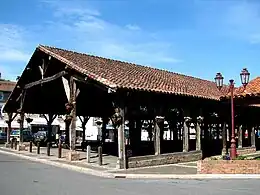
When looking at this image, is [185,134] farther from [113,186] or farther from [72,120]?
[113,186]

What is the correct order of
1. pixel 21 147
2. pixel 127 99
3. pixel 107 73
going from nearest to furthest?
pixel 127 99 < pixel 107 73 < pixel 21 147

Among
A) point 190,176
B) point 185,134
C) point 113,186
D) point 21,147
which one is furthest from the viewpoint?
point 21,147

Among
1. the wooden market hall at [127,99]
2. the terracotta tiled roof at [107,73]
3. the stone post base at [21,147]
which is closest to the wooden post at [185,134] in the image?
the wooden market hall at [127,99]

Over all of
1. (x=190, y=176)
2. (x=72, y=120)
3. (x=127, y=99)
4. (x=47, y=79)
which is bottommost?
(x=190, y=176)

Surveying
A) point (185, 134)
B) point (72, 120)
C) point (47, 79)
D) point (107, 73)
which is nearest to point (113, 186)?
point (107, 73)

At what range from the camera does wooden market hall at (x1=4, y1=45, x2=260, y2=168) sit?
16.9m

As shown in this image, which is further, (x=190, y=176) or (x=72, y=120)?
(x=72, y=120)

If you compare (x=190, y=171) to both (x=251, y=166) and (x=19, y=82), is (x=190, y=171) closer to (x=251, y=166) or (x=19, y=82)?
(x=251, y=166)

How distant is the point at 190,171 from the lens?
50.8ft

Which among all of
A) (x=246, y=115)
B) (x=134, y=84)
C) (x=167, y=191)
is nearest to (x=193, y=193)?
(x=167, y=191)

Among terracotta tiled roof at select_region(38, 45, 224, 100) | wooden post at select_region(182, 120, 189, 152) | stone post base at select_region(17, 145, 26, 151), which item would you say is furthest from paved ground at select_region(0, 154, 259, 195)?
stone post base at select_region(17, 145, 26, 151)

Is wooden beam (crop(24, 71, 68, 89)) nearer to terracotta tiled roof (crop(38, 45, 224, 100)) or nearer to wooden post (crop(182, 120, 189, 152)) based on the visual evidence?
terracotta tiled roof (crop(38, 45, 224, 100))

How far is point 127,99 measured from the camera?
55.0 feet

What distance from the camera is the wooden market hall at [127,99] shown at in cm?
1688
